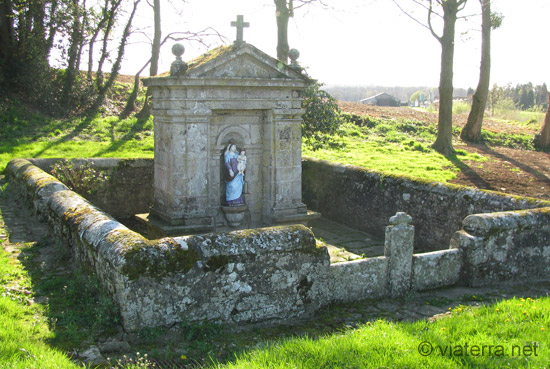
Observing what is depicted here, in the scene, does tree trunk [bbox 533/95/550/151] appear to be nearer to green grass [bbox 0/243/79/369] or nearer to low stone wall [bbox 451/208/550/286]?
low stone wall [bbox 451/208/550/286]

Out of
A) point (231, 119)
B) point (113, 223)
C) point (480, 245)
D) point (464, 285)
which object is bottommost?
point (464, 285)

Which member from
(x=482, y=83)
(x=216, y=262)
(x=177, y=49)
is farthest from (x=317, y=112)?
(x=482, y=83)

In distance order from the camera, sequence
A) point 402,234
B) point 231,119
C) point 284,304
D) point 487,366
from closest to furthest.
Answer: point 487,366
point 284,304
point 402,234
point 231,119

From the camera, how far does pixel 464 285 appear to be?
6.68 m

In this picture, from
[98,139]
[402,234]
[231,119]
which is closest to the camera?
[402,234]

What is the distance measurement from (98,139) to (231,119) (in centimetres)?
847

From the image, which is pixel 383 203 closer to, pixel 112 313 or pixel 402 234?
pixel 402 234

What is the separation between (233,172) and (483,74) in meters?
12.4

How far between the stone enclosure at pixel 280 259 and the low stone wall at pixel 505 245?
1cm

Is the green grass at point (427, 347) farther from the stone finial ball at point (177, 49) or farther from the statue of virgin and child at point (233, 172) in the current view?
the stone finial ball at point (177, 49)

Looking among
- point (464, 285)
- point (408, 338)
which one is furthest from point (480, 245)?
point (408, 338)

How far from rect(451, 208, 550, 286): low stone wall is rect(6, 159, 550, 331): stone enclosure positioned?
0.04 feet

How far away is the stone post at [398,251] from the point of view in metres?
6.12

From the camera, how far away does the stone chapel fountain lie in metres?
8.27
